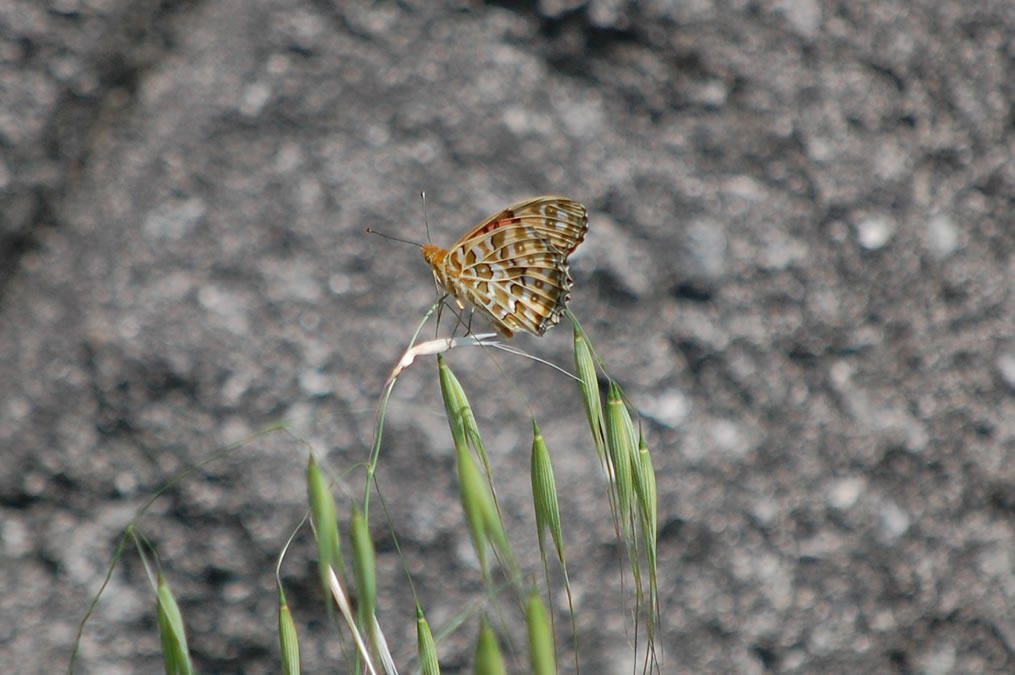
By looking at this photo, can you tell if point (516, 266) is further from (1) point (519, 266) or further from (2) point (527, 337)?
(2) point (527, 337)

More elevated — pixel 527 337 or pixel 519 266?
pixel 519 266

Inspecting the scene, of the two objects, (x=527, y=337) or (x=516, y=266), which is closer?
(x=516, y=266)

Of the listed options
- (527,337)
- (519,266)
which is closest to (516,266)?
(519,266)

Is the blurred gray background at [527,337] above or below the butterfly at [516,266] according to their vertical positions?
below

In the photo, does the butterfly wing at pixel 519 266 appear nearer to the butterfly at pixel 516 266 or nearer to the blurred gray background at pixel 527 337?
A: the butterfly at pixel 516 266

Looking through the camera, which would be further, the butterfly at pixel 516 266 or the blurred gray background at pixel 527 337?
the blurred gray background at pixel 527 337

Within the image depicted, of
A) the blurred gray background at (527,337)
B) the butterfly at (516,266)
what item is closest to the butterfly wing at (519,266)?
the butterfly at (516,266)
